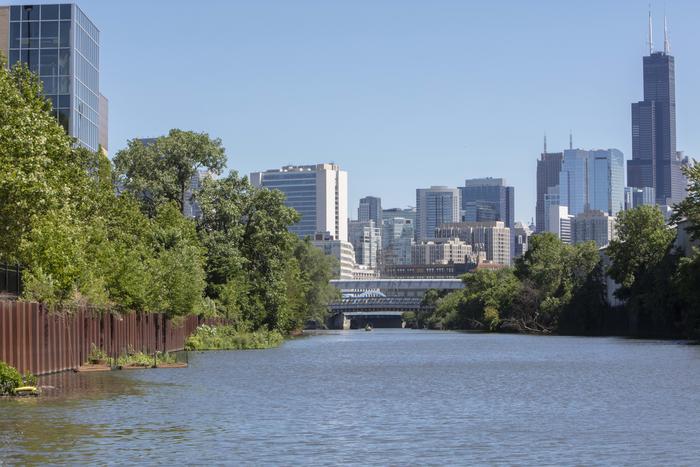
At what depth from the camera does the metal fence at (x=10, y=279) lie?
63.1m

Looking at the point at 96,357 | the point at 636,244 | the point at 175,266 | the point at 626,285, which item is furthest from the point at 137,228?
the point at 636,244

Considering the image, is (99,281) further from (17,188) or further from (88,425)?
(88,425)

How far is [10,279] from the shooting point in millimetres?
64688

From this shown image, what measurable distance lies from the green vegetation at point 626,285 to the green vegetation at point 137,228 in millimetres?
36626

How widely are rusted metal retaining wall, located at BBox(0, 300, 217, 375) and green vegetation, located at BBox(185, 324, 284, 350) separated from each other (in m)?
12.6

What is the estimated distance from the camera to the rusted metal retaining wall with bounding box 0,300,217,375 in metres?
50.9

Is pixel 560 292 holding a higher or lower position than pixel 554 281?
lower

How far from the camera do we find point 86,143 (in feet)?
461

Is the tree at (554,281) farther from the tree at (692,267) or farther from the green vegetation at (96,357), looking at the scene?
the green vegetation at (96,357)

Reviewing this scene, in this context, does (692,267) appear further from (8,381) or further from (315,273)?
(8,381)

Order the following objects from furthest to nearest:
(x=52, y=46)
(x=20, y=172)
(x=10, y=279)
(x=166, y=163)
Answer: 1. (x=52, y=46)
2. (x=166, y=163)
3. (x=10, y=279)
4. (x=20, y=172)

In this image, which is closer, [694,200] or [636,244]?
[694,200]

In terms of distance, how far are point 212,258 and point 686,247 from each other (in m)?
57.3

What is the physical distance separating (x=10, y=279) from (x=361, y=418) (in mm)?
31789
